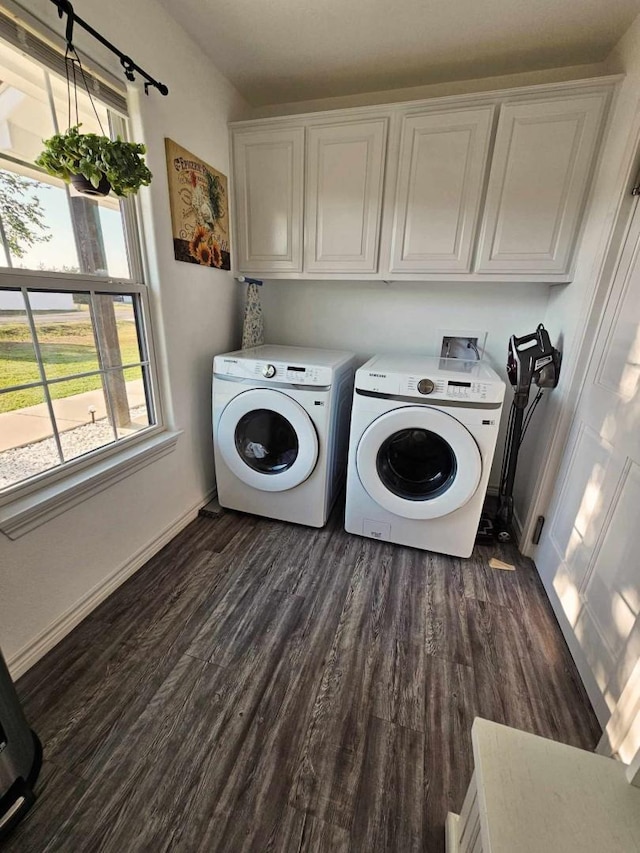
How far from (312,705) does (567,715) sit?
0.87 metres

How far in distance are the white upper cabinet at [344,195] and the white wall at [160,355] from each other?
1.83ft

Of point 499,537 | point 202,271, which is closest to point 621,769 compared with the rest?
point 499,537

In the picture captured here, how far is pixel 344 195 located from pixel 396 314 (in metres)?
0.77

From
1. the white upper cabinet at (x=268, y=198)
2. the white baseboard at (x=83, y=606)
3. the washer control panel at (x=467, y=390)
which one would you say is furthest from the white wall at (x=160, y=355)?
the washer control panel at (x=467, y=390)

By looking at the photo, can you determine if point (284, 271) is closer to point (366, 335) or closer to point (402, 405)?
point (366, 335)

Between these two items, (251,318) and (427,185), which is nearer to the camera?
(427,185)

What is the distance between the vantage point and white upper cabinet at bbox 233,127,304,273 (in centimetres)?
200

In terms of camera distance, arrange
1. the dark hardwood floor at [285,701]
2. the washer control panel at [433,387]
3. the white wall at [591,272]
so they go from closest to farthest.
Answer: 1. the dark hardwood floor at [285,701]
2. the white wall at [591,272]
3. the washer control panel at [433,387]

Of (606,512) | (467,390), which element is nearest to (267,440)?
(467,390)

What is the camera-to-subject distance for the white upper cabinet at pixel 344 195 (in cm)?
187

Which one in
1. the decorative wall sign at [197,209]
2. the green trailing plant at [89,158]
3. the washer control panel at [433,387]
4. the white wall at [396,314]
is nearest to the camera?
the green trailing plant at [89,158]

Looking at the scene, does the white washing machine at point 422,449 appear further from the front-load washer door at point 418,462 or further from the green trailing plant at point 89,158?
the green trailing plant at point 89,158

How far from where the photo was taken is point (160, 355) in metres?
1.79

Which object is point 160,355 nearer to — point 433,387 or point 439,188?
point 433,387
